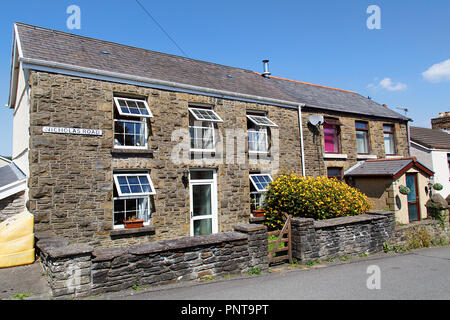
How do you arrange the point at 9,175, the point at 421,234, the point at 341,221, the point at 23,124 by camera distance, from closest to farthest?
the point at 341,221 < the point at 9,175 < the point at 23,124 < the point at 421,234

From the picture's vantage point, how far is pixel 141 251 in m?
5.75

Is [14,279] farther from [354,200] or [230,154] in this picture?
[354,200]

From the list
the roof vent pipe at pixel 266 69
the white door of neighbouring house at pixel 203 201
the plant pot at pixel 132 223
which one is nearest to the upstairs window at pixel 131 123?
the white door of neighbouring house at pixel 203 201

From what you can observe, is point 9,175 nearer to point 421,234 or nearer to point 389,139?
point 421,234

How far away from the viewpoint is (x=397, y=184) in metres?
12.5

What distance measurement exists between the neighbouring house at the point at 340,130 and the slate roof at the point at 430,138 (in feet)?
6.06

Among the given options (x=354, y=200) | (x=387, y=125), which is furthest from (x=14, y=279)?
(x=387, y=125)

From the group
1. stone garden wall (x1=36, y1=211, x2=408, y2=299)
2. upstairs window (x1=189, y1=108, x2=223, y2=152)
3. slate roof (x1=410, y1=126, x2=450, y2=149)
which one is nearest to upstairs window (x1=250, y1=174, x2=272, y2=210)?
upstairs window (x1=189, y1=108, x2=223, y2=152)

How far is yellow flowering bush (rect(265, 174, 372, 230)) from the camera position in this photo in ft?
32.2

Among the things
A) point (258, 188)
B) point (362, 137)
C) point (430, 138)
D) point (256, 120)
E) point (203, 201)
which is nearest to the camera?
point (203, 201)

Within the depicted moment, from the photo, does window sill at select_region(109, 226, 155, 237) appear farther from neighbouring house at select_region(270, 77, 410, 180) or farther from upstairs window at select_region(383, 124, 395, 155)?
upstairs window at select_region(383, 124, 395, 155)

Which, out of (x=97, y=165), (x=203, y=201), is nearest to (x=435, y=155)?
(x=203, y=201)

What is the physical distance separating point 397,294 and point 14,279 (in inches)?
282

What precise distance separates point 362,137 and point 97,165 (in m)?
12.6
